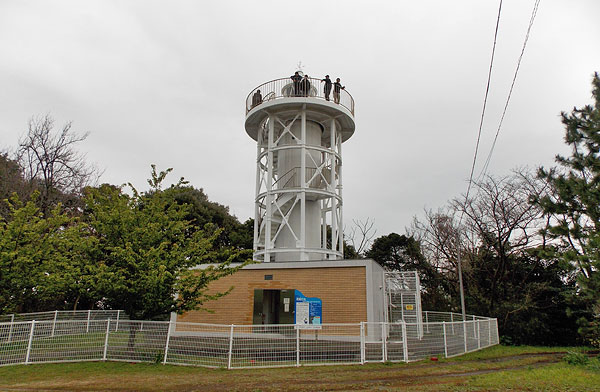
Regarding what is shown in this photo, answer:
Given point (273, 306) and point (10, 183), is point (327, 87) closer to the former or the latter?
point (273, 306)

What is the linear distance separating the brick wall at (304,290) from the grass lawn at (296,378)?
3.43 meters

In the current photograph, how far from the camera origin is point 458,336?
1225 centimetres

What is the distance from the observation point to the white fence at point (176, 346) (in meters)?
9.35

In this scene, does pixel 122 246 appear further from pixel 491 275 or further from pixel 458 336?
pixel 491 275

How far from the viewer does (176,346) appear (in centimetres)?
968

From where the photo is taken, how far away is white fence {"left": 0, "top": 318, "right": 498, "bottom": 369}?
9.35 m

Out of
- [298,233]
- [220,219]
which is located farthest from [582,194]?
[220,219]

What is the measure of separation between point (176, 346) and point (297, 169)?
974cm

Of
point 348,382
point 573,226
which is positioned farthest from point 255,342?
point 573,226

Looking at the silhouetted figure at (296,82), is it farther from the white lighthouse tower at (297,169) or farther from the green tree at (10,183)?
the green tree at (10,183)

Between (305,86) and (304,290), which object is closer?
(304,290)

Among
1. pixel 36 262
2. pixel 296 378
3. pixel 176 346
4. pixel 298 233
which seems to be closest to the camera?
pixel 296 378

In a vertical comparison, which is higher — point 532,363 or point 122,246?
point 122,246

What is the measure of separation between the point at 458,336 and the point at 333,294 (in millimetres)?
4139
